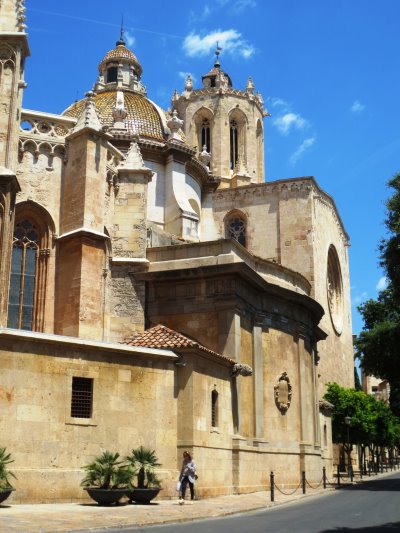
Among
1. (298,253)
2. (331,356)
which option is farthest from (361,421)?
(298,253)

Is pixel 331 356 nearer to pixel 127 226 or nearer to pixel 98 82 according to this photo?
pixel 98 82

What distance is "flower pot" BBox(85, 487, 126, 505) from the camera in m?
15.4

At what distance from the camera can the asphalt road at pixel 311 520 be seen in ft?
40.4

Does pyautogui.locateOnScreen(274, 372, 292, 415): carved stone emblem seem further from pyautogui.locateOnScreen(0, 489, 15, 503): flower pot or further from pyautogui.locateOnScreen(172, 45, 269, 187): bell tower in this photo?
pyautogui.locateOnScreen(172, 45, 269, 187): bell tower

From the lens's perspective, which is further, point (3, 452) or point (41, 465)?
→ point (41, 465)

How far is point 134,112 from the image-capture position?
115 ft

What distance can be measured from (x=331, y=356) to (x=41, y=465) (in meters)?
35.1

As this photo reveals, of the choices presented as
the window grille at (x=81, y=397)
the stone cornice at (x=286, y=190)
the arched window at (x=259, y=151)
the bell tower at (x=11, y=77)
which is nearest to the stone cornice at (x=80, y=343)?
the window grille at (x=81, y=397)

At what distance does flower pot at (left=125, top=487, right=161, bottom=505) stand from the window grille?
2.06 meters

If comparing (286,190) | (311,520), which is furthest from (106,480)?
(286,190)

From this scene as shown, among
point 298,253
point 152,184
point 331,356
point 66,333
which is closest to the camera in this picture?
point 66,333

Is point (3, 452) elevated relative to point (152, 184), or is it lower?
lower

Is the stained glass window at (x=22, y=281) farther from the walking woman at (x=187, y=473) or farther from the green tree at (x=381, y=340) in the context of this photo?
the green tree at (x=381, y=340)

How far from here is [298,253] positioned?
45.1m
